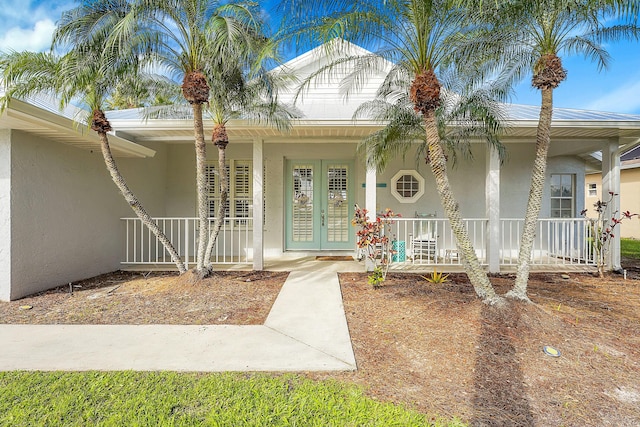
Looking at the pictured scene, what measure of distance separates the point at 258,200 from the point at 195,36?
3.44 metres

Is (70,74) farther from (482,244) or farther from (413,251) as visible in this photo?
(482,244)

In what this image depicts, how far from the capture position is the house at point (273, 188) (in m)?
5.43

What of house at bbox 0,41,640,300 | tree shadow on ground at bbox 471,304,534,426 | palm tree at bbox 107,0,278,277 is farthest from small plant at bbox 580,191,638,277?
palm tree at bbox 107,0,278,277

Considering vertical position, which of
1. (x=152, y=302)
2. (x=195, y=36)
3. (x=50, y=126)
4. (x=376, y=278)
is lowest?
(x=152, y=302)

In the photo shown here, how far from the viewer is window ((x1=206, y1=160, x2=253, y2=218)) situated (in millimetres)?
9344

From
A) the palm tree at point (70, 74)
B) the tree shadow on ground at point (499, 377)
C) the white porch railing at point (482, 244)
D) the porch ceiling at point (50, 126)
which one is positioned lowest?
the tree shadow on ground at point (499, 377)

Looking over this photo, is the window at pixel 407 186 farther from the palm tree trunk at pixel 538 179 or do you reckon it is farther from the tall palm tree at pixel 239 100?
the palm tree trunk at pixel 538 179

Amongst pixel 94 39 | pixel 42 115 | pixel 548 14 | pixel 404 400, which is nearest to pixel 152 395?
pixel 404 400

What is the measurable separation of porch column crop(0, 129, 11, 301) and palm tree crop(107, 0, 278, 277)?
245cm

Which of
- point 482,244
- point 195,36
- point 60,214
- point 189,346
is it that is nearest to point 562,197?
point 482,244

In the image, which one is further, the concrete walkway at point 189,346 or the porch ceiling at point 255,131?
the porch ceiling at point 255,131

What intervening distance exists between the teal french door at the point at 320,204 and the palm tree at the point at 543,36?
5.10 metres

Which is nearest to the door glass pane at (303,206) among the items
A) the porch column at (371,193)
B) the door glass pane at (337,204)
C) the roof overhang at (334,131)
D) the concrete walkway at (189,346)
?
the door glass pane at (337,204)

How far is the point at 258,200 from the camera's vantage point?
7.34 m
